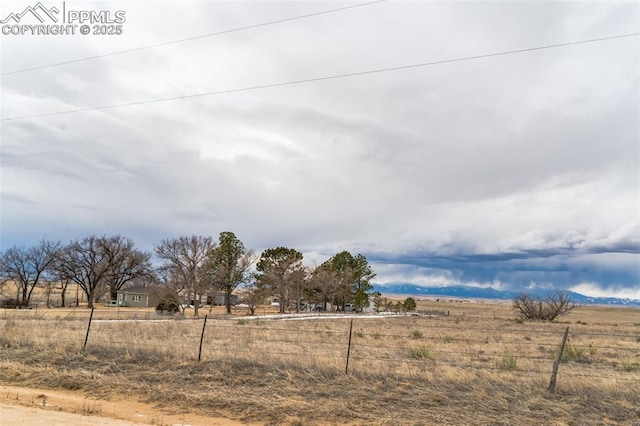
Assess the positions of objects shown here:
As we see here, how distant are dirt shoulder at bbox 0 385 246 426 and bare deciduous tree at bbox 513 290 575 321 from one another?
56.6 m

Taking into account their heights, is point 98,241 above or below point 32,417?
above

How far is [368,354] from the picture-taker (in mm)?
18516

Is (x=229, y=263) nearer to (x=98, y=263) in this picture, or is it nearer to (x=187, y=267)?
(x=187, y=267)

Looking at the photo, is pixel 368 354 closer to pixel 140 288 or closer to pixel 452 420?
pixel 452 420

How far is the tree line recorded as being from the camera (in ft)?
191

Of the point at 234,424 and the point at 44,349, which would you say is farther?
the point at 44,349

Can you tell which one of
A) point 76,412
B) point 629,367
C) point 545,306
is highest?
point 545,306

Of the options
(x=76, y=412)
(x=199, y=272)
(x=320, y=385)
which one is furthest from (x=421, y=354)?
(x=199, y=272)

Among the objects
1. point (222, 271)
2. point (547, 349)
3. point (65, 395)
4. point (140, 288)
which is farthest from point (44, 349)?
point (140, 288)

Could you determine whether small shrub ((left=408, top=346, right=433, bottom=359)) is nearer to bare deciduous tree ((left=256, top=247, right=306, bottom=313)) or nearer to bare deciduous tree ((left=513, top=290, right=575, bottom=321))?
bare deciduous tree ((left=513, top=290, right=575, bottom=321))

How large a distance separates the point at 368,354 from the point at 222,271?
161ft

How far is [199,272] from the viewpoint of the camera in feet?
190

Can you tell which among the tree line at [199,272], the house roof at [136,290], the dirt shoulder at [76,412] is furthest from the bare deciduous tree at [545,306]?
the house roof at [136,290]

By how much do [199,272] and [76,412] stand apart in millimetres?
49257
